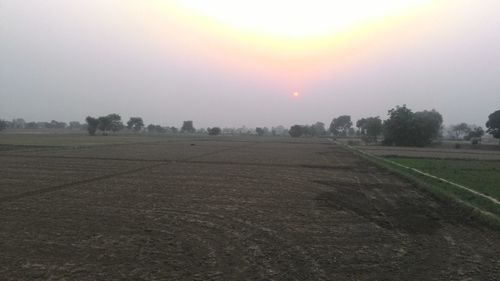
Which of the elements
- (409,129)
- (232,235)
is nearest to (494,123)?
(409,129)

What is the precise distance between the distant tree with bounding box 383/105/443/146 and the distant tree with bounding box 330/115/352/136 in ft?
360

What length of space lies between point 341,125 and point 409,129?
115 m

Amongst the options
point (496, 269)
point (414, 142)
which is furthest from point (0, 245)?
point (414, 142)

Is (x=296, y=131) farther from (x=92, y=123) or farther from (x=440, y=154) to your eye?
(x=440, y=154)

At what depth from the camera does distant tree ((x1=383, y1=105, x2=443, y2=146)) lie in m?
82.0

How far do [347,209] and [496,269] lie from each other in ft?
18.9

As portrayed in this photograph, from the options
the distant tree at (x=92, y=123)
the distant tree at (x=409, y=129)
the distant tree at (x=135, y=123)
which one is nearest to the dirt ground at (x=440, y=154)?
the distant tree at (x=409, y=129)

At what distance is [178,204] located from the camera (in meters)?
12.9

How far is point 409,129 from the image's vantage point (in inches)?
3241

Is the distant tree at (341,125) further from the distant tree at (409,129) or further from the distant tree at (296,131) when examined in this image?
the distant tree at (409,129)

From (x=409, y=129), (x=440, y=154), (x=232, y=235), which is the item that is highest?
(x=409, y=129)

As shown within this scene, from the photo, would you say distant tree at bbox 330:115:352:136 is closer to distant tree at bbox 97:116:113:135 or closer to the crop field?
distant tree at bbox 97:116:113:135

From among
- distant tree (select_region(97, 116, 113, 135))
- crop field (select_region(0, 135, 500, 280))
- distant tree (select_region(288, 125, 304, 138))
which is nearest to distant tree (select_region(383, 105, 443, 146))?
crop field (select_region(0, 135, 500, 280))

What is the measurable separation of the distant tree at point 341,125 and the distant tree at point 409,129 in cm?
10984
